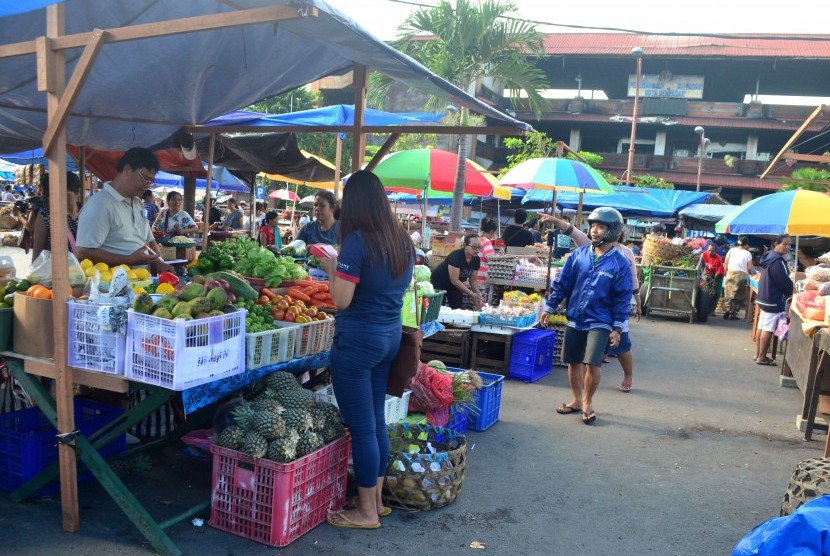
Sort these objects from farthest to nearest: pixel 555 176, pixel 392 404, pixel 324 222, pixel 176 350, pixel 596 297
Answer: pixel 555 176
pixel 324 222
pixel 596 297
pixel 392 404
pixel 176 350

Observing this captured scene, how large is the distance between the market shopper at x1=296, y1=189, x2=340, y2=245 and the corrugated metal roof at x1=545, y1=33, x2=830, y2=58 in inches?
1243

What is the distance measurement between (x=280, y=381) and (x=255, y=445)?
2.10 feet

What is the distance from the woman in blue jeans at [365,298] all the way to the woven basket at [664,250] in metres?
11.9

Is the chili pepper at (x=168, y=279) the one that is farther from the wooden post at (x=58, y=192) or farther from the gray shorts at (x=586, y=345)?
the gray shorts at (x=586, y=345)

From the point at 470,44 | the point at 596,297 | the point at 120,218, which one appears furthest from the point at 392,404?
the point at 470,44

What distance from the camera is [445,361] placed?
8.19 metres

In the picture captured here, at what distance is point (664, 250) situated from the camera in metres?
14.6

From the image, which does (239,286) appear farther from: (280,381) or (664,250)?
(664,250)

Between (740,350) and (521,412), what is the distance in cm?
637

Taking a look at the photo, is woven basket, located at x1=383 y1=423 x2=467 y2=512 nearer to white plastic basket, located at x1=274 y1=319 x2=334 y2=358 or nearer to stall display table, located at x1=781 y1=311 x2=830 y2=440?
white plastic basket, located at x1=274 y1=319 x2=334 y2=358

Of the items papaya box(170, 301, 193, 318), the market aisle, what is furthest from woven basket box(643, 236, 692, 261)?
papaya box(170, 301, 193, 318)

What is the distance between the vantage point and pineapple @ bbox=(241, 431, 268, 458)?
11.9ft

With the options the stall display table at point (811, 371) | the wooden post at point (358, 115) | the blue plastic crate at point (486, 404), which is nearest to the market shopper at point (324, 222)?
the wooden post at point (358, 115)

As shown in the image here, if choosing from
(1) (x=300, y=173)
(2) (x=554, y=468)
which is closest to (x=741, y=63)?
(1) (x=300, y=173)
